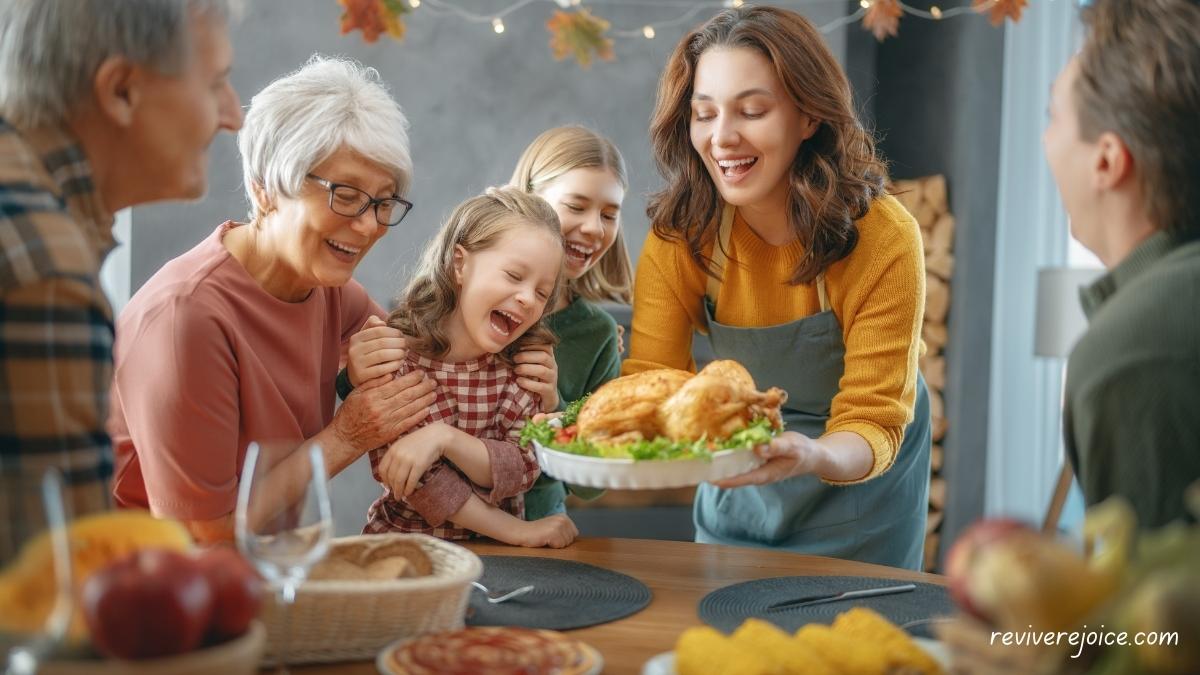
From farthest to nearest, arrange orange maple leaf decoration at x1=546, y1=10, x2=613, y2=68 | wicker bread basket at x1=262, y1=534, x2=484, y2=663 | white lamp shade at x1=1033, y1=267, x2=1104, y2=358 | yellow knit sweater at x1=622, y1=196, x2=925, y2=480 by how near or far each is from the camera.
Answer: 1. orange maple leaf decoration at x1=546, y1=10, x2=613, y2=68
2. white lamp shade at x1=1033, y1=267, x2=1104, y2=358
3. yellow knit sweater at x1=622, y1=196, x2=925, y2=480
4. wicker bread basket at x1=262, y1=534, x2=484, y2=663

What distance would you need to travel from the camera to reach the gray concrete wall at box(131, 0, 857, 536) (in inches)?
212

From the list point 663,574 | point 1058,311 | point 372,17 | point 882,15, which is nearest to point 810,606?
point 663,574

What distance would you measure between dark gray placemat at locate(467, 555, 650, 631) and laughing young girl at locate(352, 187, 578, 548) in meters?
0.20

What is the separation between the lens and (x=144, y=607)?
3.59 ft

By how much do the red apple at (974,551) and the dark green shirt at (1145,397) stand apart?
1.23ft

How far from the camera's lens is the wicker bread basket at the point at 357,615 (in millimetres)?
1564

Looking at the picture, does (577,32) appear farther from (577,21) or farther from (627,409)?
(627,409)

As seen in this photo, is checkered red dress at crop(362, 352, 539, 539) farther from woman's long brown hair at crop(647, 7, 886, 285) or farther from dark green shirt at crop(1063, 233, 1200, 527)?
dark green shirt at crop(1063, 233, 1200, 527)

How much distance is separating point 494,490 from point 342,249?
609 millimetres

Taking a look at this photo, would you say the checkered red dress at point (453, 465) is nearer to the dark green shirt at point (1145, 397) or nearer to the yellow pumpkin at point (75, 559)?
the yellow pumpkin at point (75, 559)

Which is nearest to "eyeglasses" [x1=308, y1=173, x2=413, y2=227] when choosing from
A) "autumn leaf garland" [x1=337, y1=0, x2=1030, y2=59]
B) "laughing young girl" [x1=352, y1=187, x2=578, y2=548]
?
"laughing young girl" [x1=352, y1=187, x2=578, y2=548]

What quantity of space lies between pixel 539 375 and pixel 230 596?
5.06 ft

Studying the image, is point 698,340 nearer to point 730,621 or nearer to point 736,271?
point 736,271

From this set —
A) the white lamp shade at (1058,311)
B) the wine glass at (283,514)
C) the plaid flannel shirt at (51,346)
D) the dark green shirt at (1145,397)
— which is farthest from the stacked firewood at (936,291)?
the plaid flannel shirt at (51,346)
